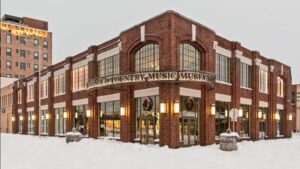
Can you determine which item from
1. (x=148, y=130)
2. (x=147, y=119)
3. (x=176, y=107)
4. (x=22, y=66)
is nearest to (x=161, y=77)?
(x=176, y=107)

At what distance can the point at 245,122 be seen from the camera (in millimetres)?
33188

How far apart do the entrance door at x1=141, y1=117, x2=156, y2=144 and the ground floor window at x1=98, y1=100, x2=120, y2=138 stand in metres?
3.93

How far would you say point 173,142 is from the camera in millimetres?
22656

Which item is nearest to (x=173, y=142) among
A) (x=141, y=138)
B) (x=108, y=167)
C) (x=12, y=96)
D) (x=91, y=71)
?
(x=141, y=138)

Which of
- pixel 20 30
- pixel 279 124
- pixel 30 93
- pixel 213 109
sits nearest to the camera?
pixel 213 109

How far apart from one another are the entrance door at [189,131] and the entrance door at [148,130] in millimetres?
2295

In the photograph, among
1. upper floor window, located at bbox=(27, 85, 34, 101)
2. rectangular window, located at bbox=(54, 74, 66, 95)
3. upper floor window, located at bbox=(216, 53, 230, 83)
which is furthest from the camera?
upper floor window, located at bbox=(27, 85, 34, 101)

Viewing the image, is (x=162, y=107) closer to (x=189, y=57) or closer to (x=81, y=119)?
(x=189, y=57)

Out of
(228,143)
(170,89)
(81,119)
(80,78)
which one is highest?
(80,78)

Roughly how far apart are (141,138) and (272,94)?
792 inches

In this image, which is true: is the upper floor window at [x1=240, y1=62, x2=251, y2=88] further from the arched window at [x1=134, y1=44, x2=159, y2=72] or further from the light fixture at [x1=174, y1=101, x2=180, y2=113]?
the light fixture at [x1=174, y1=101, x2=180, y2=113]

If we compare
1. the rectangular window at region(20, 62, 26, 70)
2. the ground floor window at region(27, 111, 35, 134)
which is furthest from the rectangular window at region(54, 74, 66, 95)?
the rectangular window at region(20, 62, 26, 70)

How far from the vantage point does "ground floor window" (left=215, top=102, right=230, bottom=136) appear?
94.7 ft

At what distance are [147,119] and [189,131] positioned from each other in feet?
11.4
